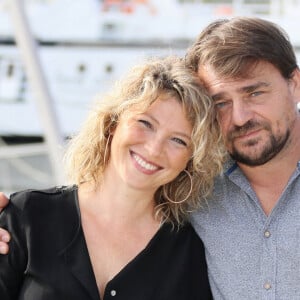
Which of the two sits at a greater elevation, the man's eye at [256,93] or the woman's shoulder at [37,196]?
the man's eye at [256,93]

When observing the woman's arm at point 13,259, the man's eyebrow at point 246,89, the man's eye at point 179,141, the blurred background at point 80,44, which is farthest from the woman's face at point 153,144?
the blurred background at point 80,44

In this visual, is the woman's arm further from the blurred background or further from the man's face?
the blurred background

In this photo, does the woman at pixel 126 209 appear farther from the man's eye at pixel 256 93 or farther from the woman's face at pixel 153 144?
the man's eye at pixel 256 93

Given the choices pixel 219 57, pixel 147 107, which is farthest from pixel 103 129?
pixel 219 57

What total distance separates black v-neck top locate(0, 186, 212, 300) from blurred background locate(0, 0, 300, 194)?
27.5 feet

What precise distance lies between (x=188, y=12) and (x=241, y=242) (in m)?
9.78

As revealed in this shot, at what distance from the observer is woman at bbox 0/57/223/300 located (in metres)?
2.35

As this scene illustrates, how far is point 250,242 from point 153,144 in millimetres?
457

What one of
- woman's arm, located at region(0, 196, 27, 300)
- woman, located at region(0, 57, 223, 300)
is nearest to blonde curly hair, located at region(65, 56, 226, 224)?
woman, located at region(0, 57, 223, 300)

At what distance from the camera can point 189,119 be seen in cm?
241

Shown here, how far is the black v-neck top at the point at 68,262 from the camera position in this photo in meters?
2.32

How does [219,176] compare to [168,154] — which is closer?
[168,154]

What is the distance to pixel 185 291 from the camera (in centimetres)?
244

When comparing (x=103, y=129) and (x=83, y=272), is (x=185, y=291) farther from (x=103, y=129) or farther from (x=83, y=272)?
(x=103, y=129)
